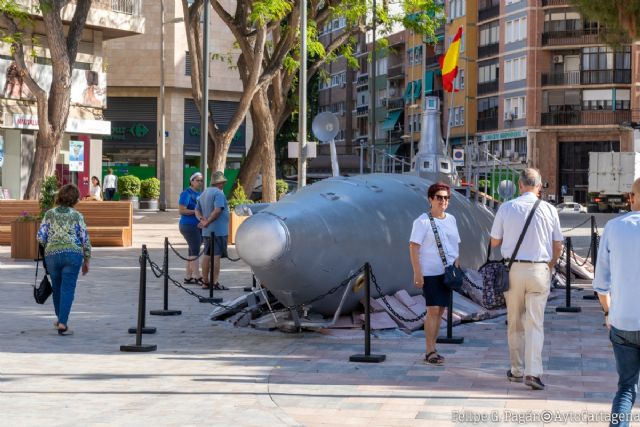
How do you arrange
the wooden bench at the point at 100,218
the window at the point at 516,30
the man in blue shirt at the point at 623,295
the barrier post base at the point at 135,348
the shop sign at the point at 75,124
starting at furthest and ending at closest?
the window at the point at 516,30 → the shop sign at the point at 75,124 → the wooden bench at the point at 100,218 → the barrier post base at the point at 135,348 → the man in blue shirt at the point at 623,295

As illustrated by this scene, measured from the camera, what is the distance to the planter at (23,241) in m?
26.7

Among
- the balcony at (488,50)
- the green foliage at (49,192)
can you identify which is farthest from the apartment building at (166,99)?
the green foliage at (49,192)

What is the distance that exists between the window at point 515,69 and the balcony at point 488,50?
68.3 inches

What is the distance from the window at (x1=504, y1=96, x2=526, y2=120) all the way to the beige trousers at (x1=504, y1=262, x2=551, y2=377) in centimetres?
7130

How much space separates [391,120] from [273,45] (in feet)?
215

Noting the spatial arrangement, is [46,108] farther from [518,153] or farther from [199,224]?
[518,153]

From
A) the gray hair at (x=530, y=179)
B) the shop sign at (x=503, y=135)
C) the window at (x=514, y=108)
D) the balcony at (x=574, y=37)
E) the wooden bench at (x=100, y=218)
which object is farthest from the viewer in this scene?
the window at (x=514, y=108)

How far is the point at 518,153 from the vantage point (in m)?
81.6

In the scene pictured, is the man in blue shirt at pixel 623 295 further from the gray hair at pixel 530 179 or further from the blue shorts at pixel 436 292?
the blue shorts at pixel 436 292

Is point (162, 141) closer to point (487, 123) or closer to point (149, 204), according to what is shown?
point (149, 204)

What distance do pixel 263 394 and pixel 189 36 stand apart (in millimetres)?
23728

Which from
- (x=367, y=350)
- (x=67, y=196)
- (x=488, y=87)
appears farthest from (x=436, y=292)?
(x=488, y=87)

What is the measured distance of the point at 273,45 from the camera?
121ft

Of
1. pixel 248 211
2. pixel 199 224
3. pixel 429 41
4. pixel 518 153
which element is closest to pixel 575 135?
pixel 518 153
